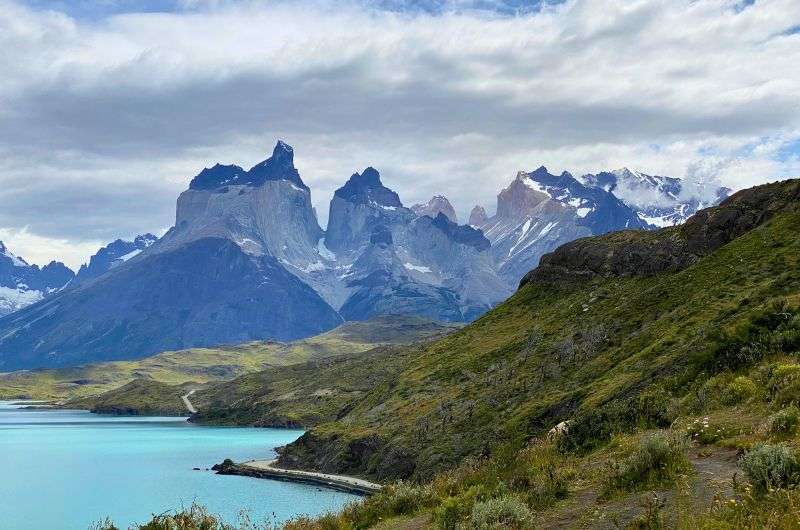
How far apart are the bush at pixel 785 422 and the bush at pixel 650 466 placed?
263cm

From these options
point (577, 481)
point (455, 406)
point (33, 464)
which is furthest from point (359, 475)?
point (577, 481)

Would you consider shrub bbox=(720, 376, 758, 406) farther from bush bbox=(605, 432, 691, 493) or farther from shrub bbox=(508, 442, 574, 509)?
bush bbox=(605, 432, 691, 493)

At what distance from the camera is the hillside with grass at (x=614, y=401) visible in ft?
64.8

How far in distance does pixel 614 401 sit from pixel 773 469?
36067mm

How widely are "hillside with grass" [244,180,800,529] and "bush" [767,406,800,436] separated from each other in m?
0.04

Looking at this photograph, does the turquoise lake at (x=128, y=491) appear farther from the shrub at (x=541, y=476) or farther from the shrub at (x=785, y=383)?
the shrub at (x=785, y=383)

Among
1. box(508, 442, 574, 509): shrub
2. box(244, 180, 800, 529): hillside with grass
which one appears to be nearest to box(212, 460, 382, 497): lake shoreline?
box(244, 180, 800, 529): hillside with grass

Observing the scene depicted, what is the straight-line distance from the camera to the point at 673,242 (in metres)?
112

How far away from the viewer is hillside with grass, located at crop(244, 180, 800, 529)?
64.8 feet

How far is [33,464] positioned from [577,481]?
6765 inches

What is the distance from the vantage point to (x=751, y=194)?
350 feet

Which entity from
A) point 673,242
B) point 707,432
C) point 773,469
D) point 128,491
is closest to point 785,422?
point 707,432

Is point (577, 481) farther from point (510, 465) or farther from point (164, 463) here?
point (164, 463)

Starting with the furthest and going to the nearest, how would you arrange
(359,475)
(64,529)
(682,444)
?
(359,475)
(64,529)
(682,444)
